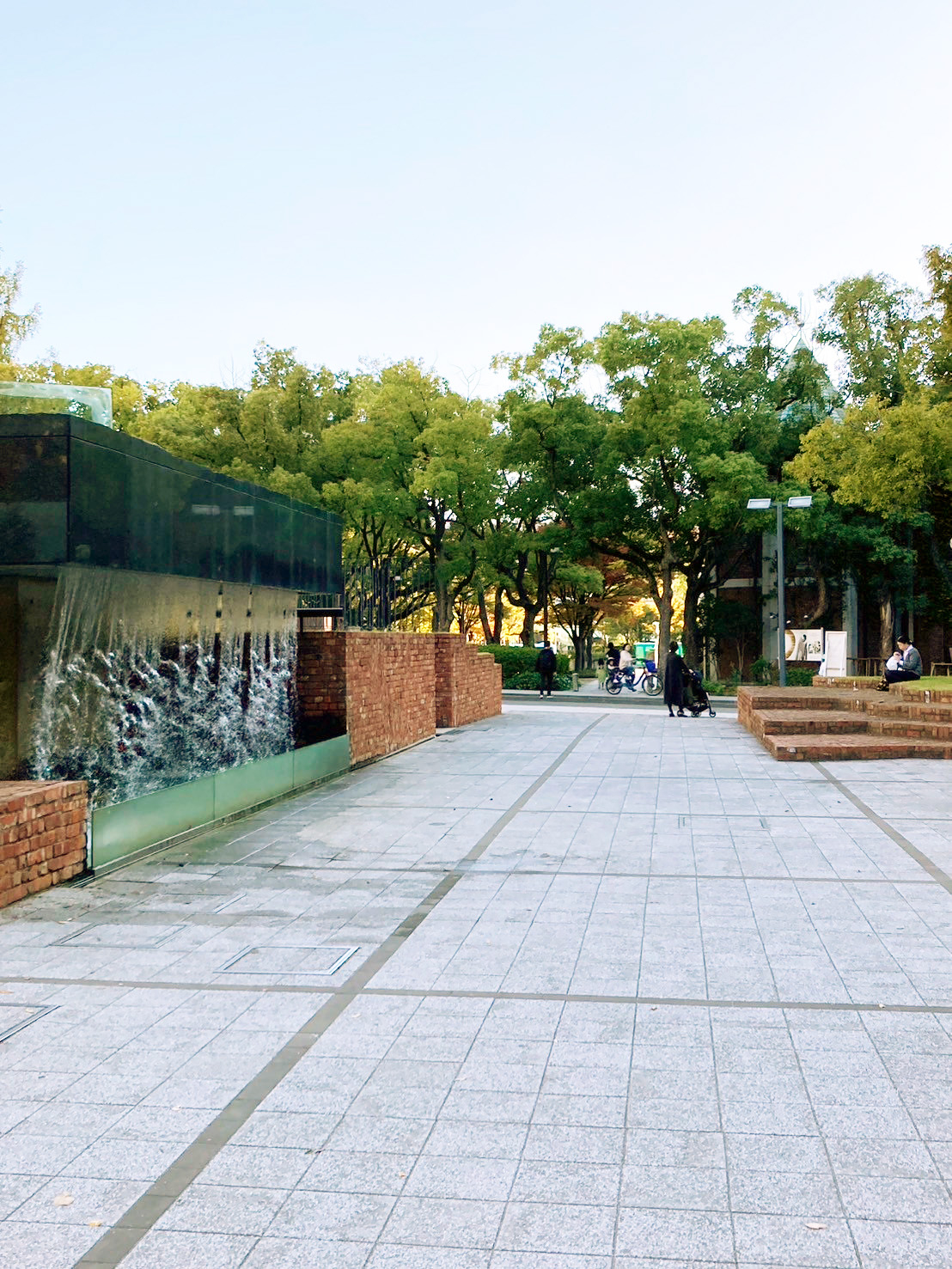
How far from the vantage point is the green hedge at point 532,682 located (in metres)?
36.4

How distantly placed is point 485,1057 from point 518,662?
108 feet

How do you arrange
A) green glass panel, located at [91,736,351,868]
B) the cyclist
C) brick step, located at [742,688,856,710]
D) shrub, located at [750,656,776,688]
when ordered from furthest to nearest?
1. shrub, located at [750,656,776,688]
2. the cyclist
3. brick step, located at [742,688,856,710]
4. green glass panel, located at [91,736,351,868]

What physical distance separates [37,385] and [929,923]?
6.71m

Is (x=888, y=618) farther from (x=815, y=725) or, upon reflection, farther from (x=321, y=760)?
(x=321, y=760)

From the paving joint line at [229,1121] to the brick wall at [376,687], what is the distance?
6.52m

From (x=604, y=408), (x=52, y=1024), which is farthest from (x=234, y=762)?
(x=604, y=408)

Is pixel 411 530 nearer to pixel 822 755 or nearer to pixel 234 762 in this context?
pixel 822 755

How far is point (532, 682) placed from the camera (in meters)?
36.7

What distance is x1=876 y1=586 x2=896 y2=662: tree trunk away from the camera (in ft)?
133

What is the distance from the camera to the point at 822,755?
14.5 m

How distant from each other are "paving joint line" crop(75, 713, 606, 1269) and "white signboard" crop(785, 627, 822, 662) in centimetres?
3407

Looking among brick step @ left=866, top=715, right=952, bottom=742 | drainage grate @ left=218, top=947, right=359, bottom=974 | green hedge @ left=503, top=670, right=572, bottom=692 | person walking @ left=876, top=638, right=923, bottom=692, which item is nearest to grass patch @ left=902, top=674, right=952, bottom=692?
person walking @ left=876, top=638, right=923, bottom=692

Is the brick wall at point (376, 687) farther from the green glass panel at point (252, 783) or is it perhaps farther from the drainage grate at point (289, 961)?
the drainage grate at point (289, 961)

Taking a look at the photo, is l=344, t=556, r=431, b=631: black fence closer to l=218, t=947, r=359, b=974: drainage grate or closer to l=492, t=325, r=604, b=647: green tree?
l=218, t=947, r=359, b=974: drainage grate
